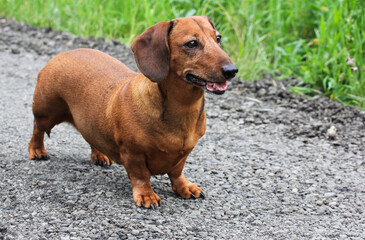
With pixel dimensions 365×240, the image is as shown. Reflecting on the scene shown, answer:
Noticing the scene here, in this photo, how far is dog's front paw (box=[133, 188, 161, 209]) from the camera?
11.2 feet

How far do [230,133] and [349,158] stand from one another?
1.19 metres

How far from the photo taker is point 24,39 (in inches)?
327

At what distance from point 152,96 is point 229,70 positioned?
1.92ft

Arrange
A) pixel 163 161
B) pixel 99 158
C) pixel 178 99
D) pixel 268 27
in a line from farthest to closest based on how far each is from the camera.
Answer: pixel 268 27 < pixel 99 158 < pixel 163 161 < pixel 178 99

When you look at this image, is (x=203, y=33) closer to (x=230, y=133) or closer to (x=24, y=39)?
(x=230, y=133)

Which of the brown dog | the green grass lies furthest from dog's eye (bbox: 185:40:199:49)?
the green grass

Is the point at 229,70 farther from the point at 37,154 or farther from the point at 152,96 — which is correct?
the point at 37,154

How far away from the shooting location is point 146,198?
3.45 metres

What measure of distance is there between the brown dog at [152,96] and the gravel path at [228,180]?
274 mm

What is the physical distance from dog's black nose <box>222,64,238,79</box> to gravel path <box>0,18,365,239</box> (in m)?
0.98

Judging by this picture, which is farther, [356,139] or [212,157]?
[356,139]

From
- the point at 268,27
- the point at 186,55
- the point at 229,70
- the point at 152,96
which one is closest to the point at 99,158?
the point at 152,96

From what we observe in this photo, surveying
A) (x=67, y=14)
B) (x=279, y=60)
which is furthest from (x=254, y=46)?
(x=67, y=14)

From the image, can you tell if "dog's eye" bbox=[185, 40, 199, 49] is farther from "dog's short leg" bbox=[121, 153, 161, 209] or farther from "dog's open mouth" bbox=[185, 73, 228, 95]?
"dog's short leg" bbox=[121, 153, 161, 209]
